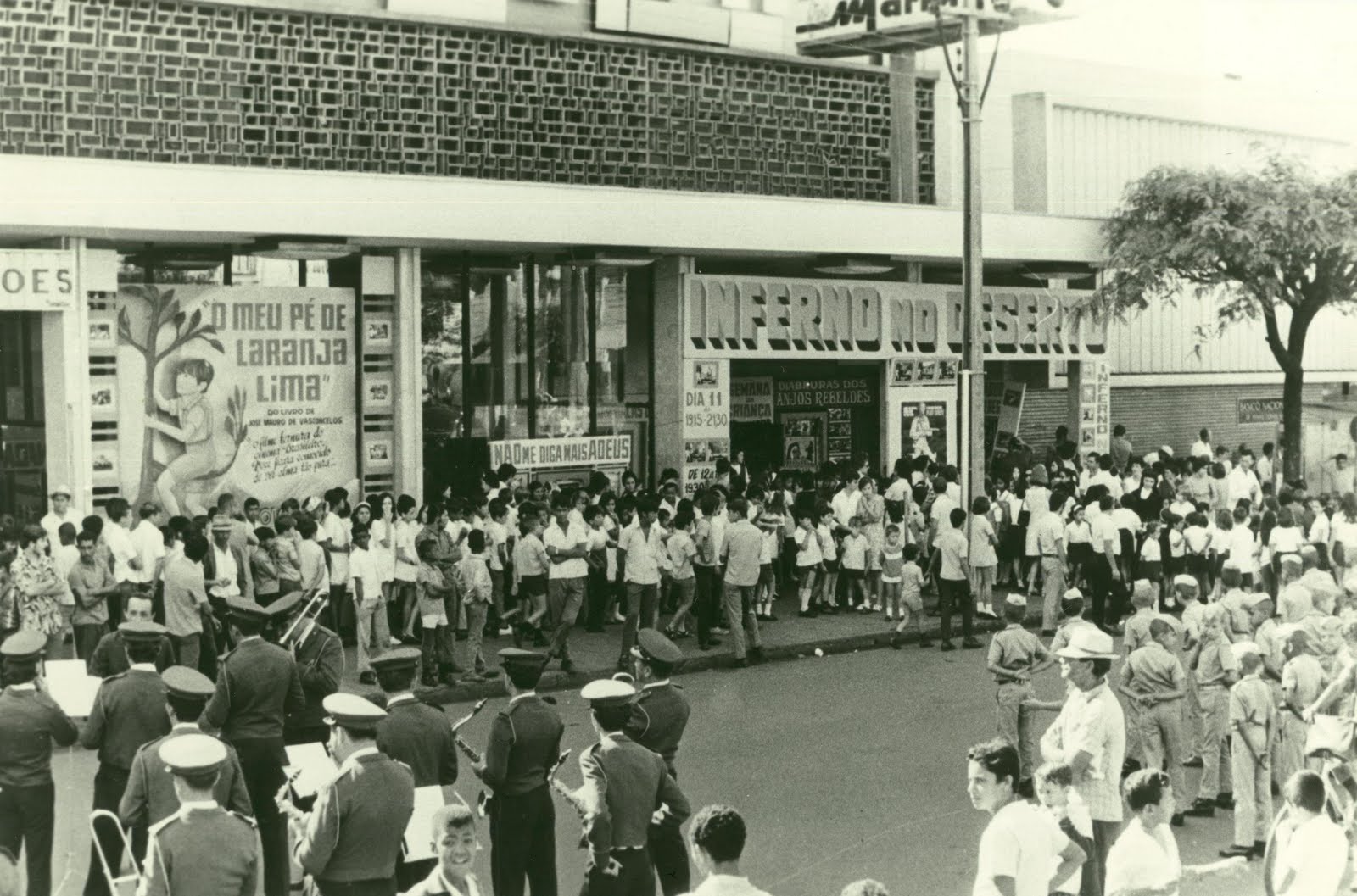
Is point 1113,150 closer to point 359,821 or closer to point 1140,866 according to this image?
point 1140,866

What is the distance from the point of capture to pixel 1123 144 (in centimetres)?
2986

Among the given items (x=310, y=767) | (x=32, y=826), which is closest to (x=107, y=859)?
(x=32, y=826)

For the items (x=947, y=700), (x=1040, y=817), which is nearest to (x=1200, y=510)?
(x=947, y=700)

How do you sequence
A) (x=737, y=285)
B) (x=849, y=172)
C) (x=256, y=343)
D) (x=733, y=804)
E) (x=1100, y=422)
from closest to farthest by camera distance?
(x=733, y=804), (x=256, y=343), (x=737, y=285), (x=849, y=172), (x=1100, y=422)

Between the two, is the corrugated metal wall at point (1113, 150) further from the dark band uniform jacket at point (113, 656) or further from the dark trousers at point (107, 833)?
the dark trousers at point (107, 833)

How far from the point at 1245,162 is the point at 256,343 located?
2061cm

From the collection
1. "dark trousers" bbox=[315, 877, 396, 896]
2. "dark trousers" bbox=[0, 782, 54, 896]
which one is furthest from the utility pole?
"dark trousers" bbox=[315, 877, 396, 896]

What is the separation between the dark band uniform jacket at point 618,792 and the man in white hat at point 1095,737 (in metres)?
2.79

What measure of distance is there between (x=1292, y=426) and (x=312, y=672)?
2159cm

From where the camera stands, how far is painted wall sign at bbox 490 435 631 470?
71.2ft

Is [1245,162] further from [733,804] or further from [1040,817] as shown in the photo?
[1040,817]

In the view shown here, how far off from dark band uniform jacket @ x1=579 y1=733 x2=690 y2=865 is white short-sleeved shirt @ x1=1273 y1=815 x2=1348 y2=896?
302 cm

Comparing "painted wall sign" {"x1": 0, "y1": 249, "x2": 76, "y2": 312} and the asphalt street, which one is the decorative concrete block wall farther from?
the asphalt street

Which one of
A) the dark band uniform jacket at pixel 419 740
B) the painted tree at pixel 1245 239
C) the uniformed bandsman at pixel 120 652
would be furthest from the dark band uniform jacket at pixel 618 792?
the painted tree at pixel 1245 239
